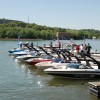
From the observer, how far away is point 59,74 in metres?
28.4

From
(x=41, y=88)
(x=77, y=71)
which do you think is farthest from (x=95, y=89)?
(x=77, y=71)

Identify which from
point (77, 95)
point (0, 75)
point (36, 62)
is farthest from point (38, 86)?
point (36, 62)

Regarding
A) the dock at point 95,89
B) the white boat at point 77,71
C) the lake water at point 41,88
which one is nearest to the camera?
the dock at point 95,89

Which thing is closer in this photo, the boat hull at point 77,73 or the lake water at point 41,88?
the lake water at point 41,88

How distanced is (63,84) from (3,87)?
4605 millimetres

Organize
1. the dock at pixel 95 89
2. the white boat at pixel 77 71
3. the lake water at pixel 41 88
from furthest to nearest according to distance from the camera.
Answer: the white boat at pixel 77 71, the lake water at pixel 41 88, the dock at pixel 95 89

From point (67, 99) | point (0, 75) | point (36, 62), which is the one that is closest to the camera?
point (67, 99)

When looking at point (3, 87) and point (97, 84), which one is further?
point (3, 87)

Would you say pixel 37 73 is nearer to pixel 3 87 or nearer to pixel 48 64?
pixel 48 64

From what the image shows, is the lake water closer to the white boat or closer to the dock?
the dock

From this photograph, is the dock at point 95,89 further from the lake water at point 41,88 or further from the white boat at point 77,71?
the white boat at point 77,71

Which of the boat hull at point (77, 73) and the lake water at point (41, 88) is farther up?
the boat hull at point (77, 73)

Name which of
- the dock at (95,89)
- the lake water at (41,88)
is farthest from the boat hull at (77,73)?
the dock at (95,89)

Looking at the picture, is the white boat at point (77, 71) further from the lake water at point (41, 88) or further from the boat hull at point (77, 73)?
the lake water at point (41, 88)
